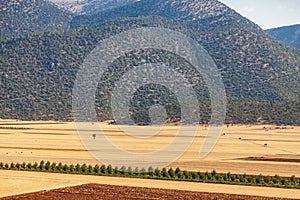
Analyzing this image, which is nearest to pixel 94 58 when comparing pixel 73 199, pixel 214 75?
pixel 214 75

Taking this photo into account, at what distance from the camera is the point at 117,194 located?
41781 millimetres

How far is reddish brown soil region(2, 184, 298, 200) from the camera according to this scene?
40.5 meters

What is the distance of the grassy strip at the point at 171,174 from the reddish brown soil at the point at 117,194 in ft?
23.8

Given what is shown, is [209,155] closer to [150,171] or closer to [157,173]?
[150,171]

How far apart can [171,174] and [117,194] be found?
11368 mm

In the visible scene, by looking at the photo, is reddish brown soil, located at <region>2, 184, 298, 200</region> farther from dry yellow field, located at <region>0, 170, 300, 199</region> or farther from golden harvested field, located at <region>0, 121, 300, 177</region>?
golden harvested field, located at <region>0, 121, 300, 177</region>

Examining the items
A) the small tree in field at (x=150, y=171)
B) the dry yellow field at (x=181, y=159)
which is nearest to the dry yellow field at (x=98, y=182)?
the dry yellow field at (x=181, y=159)

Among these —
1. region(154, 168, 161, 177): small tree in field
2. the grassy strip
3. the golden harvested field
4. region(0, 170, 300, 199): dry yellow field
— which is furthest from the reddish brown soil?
the golden harvested field

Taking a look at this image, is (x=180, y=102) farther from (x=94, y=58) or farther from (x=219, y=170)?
(x=219, y=170)

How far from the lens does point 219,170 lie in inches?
2286

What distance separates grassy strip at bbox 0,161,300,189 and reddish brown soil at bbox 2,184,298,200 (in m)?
7.25

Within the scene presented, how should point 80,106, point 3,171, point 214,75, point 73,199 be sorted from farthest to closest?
1. point 214,75
2. point 80,106
3. point 3,171
4. point 73,199

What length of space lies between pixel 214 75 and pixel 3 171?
5613 inches

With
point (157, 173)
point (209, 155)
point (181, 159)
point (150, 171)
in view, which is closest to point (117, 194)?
point (157, 173)
